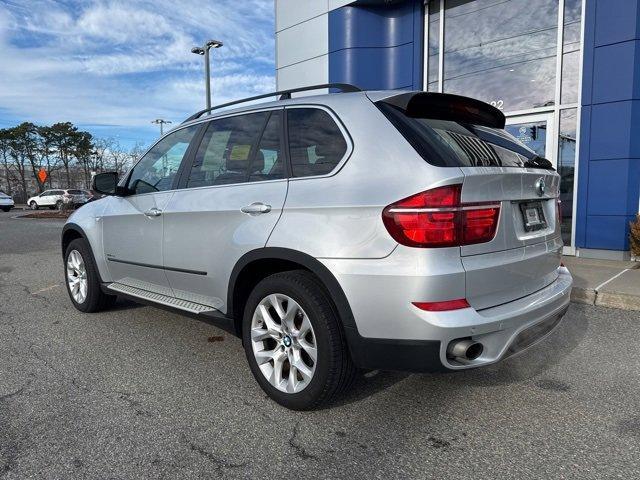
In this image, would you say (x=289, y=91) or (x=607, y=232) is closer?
(x=289, y=91)

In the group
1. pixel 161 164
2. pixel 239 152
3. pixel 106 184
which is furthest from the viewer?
pixel 106 184

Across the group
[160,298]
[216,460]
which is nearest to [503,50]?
[160,298]

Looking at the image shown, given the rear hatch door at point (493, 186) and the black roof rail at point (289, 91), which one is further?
the black roof rail at point (289, 91)

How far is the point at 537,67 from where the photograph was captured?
836 cm

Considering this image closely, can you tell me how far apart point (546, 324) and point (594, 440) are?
24.4 inches

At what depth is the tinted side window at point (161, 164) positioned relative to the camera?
382cm

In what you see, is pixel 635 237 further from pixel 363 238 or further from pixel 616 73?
pixel 363 238

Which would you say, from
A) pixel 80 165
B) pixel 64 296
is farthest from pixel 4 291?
pixel 80 165

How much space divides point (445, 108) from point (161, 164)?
7.55 feet

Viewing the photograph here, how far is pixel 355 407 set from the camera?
286cm

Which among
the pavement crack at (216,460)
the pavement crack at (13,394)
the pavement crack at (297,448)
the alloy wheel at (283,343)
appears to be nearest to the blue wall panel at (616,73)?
the alloy wheel at (283,343)

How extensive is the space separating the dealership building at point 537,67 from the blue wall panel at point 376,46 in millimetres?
20

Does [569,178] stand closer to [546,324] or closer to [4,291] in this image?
[546,324]

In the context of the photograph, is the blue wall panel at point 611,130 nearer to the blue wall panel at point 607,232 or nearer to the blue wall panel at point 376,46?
the blue wall panel at point 607,232
